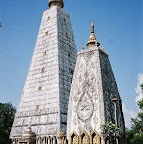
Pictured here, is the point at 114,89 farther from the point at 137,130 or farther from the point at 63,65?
the point at 63,65

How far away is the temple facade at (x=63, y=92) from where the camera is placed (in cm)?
2828

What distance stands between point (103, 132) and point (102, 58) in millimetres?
9445

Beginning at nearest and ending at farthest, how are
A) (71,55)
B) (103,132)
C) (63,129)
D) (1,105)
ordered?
Answer: 1. (103,132)
2. (63,129)
3. (71,55)
4. (1,105)

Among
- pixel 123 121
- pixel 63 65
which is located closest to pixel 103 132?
pixel 123 121

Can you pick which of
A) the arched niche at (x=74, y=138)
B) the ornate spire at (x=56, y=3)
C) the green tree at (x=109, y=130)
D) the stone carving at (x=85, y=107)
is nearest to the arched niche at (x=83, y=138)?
the arched niche at (x=74, y=138)

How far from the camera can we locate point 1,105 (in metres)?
54.3

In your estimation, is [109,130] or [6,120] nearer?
[109,130]

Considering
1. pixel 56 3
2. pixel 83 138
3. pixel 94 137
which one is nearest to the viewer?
pixel 94 137

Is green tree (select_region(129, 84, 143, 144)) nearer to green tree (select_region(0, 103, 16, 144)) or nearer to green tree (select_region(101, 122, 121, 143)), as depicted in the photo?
green tree (select_region(101, 122, 121, 143))

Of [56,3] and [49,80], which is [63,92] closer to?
[49,80]

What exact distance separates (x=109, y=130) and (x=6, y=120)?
30777 mm

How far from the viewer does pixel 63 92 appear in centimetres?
3719

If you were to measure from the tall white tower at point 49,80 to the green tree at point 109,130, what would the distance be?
8.71 m

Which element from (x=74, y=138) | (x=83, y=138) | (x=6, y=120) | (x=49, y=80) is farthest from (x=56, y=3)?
(x=83, y=138)
